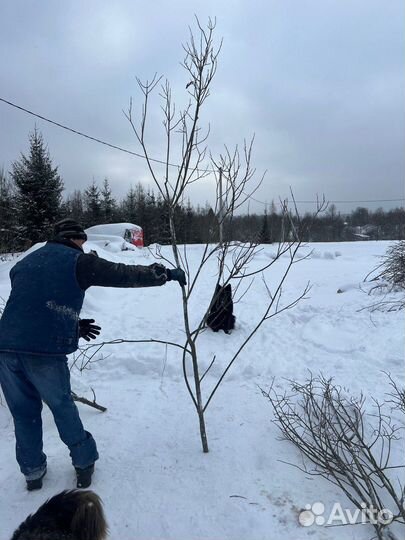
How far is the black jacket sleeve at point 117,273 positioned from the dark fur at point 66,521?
1.18 metres

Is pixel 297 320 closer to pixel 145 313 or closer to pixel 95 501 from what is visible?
pixel 145 313

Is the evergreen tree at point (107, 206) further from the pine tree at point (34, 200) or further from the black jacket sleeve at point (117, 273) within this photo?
the black jacket sleeve at point (117, 273)

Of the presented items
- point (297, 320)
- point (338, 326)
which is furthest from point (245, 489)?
point (297, 320)

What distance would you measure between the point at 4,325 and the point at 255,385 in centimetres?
278

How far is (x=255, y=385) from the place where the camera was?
4.22 meters

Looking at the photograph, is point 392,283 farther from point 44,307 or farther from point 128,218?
point 128,218

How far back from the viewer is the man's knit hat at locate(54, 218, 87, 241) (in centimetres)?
265

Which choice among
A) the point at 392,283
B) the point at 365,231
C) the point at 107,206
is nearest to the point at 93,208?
the point at 107,206

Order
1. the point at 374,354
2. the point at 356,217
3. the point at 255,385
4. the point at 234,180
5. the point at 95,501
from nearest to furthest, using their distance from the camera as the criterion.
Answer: the point at 95,501, the point at 234,180, the point at 255,385, the point at 374,354, the point at 356,217

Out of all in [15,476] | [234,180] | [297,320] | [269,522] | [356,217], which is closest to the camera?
[269,522]

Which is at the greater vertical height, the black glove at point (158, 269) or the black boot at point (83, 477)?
the black glove at point (158, 269)

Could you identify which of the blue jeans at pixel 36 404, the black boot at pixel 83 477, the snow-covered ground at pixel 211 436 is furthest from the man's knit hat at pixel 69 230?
the snow-covered ground at pixel 211 436

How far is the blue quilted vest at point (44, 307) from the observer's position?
236cm

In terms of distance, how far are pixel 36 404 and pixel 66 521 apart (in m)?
1.01
